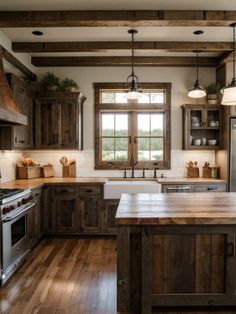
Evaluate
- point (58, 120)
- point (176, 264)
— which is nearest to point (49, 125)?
point (58, 120)

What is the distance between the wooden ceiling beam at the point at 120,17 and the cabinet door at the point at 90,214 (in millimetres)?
2587

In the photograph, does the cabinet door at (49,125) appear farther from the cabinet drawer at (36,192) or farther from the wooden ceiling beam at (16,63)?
the cabinet drawer at (36,192)

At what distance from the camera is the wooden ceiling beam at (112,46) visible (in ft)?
13.6

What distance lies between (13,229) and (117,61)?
10.4 ft

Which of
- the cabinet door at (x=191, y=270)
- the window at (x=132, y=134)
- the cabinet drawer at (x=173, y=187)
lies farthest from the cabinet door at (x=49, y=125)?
the cabinet door at (x=191, y=270)

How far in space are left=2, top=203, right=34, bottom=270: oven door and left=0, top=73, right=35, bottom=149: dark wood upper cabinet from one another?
3.22 ft

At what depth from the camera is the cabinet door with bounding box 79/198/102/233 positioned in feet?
14.5

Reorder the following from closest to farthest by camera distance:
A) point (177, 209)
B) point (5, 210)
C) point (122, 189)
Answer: point (177, 209)
point (5, 210)
point (122, 189)

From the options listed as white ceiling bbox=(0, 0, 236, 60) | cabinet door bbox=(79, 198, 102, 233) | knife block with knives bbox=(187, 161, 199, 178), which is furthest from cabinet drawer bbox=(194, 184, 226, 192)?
white ceiling bbox=(0, 0, 236, 60)

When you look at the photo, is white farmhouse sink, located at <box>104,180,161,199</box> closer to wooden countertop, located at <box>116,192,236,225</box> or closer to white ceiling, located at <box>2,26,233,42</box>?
wooden countertop, located at <box>116,192,236,225</box>

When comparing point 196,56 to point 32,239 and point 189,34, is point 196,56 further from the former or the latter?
point 32,239

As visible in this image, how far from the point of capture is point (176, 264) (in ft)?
7.79

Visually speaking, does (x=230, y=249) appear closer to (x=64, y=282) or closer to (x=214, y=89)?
(x=64, y=282)

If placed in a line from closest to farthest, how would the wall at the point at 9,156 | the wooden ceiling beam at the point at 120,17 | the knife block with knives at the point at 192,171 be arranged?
the wooden ceiling beam at the point at 120,17, the wall at the point at 9,156, the knife block with knives at the point at 192,171
